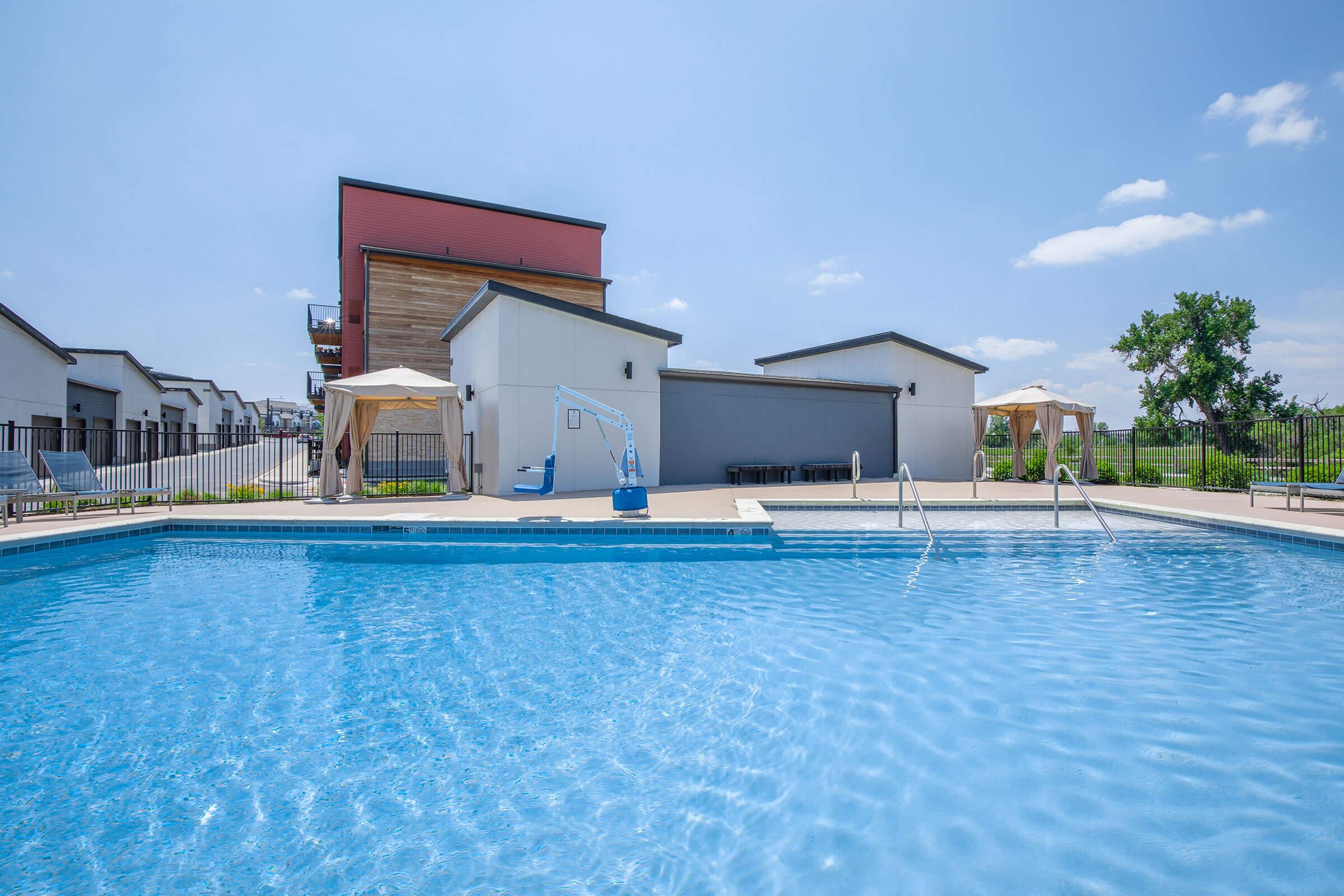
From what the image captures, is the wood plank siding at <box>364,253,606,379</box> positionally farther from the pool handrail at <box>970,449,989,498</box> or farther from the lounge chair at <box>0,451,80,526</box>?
the pool handrail at <box>970,449,989,498</box>

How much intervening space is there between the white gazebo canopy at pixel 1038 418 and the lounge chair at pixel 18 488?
17266 millimetres

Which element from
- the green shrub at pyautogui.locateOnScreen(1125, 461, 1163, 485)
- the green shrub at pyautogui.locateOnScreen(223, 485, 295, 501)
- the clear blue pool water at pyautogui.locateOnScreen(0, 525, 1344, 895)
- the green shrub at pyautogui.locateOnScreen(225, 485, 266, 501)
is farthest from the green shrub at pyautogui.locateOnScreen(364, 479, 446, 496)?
the green shrub at pyautogui.locateOnScreen(1125, 461, 1163, 485)

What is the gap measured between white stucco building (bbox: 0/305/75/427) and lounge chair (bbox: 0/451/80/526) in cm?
1192

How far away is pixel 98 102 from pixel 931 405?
18.3m

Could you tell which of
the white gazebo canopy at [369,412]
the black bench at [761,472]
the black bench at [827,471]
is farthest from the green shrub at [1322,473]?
the white gazebo canopy at [369,412]

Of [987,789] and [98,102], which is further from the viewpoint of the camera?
[98,102]

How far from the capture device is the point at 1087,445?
550 inches

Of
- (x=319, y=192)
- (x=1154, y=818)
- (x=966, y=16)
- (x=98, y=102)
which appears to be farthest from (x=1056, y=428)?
(x=319, y=192)

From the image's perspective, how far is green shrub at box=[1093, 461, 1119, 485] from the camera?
1434 cm

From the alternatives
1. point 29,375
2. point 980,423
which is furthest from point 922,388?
point 29,375

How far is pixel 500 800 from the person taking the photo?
2.13m

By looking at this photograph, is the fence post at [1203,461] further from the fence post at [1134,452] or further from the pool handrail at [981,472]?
the pool handrail at [981,472]

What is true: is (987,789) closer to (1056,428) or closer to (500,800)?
(500,800)

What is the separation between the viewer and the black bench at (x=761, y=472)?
13.6 metres
